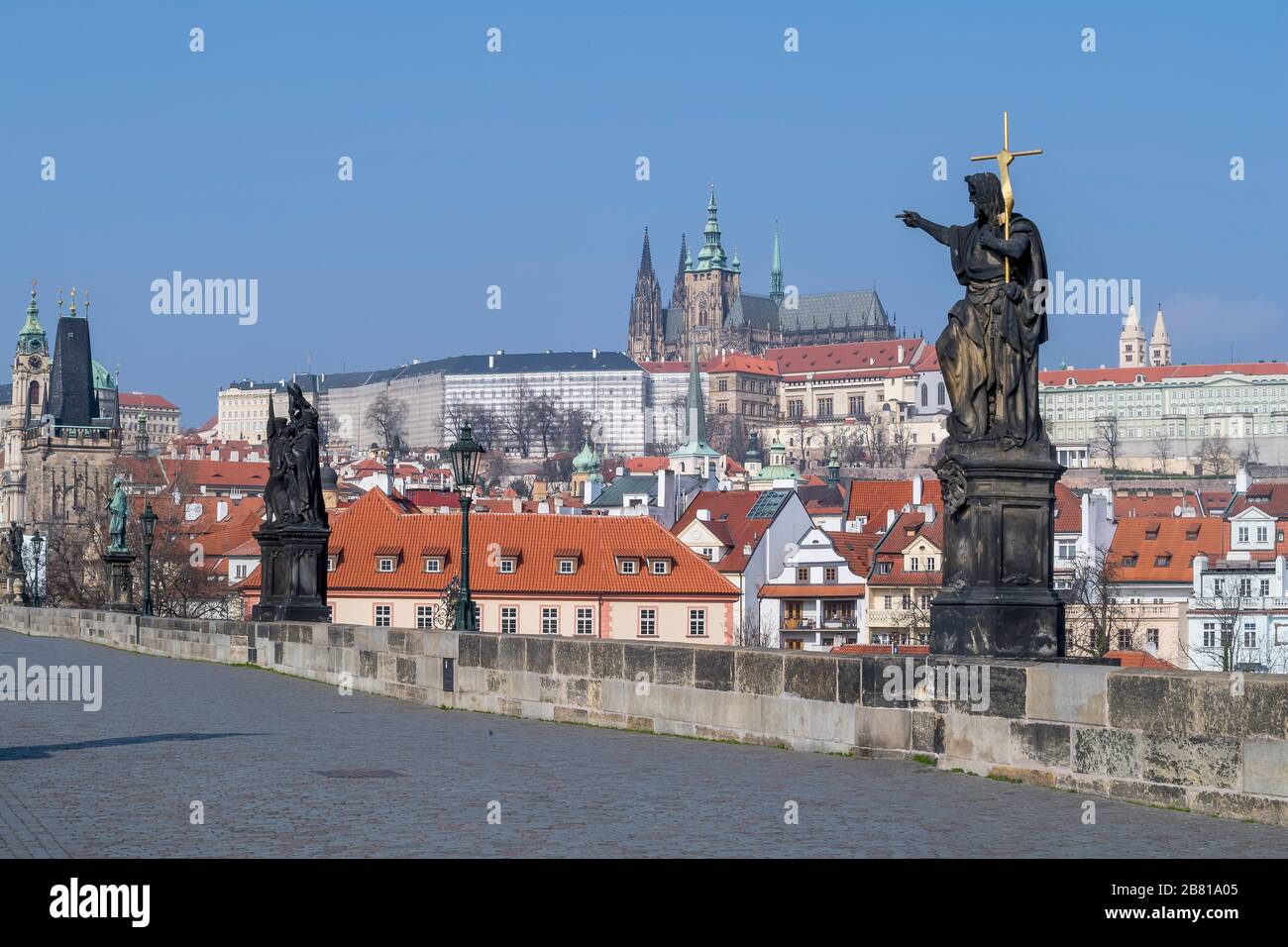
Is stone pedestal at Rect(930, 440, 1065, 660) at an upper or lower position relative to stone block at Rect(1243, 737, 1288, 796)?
upper

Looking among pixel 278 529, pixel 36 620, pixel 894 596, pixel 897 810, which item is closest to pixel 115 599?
pixel 36 620

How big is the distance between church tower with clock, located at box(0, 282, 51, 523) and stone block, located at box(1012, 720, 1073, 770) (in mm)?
168966

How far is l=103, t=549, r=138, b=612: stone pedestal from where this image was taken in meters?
41.8

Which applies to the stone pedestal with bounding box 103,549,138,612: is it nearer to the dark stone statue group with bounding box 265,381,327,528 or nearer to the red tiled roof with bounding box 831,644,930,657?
the red tiled roof with bounding box 831,644,930,657

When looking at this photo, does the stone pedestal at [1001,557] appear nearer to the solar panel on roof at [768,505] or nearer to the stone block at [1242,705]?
the stone block at [1242,705]

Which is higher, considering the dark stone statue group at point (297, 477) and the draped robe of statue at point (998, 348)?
the draped robe of statue at point (998, 348)

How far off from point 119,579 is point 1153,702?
37.2 metres

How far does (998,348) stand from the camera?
11867 mm

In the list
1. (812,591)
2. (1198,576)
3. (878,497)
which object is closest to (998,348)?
(1198,576)

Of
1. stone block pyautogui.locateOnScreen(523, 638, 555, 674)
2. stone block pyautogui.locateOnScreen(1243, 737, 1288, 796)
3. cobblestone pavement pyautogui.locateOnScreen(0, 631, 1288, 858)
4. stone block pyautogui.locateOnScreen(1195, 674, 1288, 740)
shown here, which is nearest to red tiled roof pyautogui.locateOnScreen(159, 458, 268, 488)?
stone block pyautogui.locateOnScreen(523, 638, 555, 674)

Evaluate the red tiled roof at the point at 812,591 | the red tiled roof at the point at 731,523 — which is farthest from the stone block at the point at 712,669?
the red tiled roof at the point at 731,523

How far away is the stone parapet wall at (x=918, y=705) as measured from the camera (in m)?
9.65

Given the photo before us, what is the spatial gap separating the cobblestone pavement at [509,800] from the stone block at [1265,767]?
181 mm

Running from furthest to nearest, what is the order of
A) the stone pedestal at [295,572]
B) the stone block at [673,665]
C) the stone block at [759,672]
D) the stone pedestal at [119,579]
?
the stone pedestal at [119,579]
the stone pedestal at [295,572]
the stone block at [673,665]
the stone block at [759,672]
